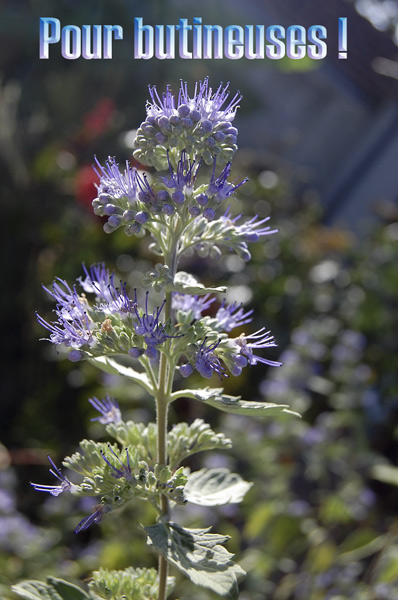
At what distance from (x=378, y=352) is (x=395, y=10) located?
4.47 feet

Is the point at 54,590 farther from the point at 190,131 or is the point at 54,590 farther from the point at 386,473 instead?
the point at 386,473

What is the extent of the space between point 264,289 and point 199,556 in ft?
7.81

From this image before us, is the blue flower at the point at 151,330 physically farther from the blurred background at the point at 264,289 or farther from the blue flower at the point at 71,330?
the blurred background at the point at 264,289

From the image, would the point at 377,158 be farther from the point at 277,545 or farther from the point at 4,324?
the point at 277,545

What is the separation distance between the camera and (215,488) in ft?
3.06

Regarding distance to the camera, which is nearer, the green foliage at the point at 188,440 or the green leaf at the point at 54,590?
the green leaf at the point at 54,590

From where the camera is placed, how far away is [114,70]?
179 inches

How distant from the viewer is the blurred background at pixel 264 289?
2.00m

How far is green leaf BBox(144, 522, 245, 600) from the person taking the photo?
657 millimetres

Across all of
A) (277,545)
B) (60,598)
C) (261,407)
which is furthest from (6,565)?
(261,407)

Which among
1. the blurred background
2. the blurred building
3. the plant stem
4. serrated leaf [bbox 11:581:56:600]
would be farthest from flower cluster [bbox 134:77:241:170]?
the blurred building

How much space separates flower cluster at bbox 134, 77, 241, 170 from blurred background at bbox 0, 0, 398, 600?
3.63 feet

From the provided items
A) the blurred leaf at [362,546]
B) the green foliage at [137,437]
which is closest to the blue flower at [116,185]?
the green foliage at [137,437]

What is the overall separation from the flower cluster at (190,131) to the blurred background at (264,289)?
3.63 feet
